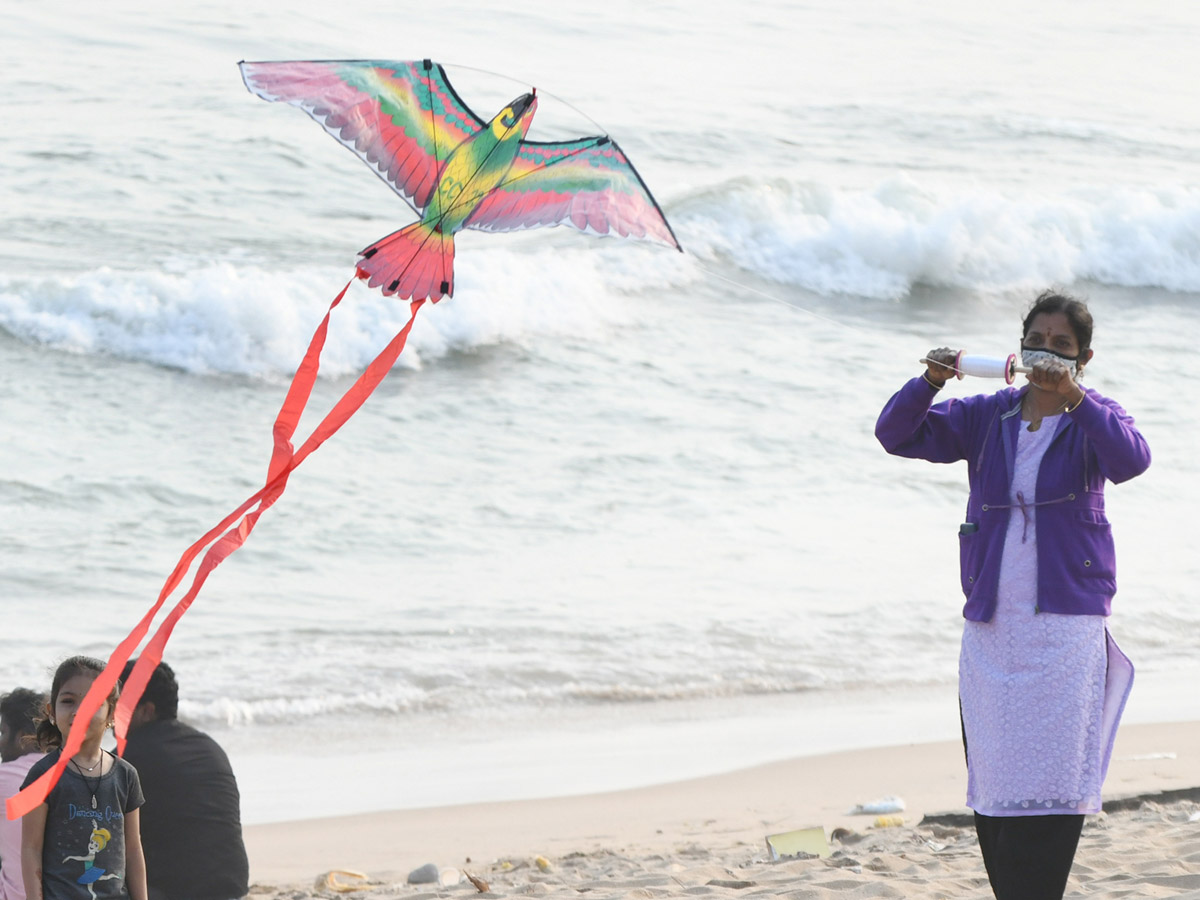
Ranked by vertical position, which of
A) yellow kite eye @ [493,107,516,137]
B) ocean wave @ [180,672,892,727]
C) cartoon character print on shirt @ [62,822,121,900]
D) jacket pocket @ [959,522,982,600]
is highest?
yellow kite eye @ [493,107,516,137]

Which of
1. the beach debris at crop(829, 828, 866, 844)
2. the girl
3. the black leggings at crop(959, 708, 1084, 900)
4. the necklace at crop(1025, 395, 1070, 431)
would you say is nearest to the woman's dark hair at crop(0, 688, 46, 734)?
the girl

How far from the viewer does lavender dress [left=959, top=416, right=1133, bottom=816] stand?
2.74 metres

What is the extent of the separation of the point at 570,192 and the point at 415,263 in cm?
38

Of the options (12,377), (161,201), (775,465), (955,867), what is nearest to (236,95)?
(161,201)

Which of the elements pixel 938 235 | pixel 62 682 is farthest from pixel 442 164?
pixel 938 235

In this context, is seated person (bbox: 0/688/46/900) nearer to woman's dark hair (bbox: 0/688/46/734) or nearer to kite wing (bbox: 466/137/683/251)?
woman's dark hair (bbox: 0/688/46/734)

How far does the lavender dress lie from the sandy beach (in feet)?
3.30

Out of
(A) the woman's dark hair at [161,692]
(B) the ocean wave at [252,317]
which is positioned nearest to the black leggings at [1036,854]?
(A) the woman's dark hair at [161,692]

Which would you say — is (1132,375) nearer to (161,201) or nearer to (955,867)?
(161,201)

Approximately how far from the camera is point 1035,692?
2.75 m

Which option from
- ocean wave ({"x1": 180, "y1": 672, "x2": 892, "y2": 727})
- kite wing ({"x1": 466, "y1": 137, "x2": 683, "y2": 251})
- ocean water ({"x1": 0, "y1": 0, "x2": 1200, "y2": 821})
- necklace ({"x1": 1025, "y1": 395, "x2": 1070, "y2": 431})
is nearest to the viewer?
necklace ({"x1": 1025, "y1": 395, "x2": 1070, "y2": 431})

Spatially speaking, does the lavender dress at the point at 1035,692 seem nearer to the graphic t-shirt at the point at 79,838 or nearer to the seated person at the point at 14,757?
the graphic t-shirt at the point at 79,838

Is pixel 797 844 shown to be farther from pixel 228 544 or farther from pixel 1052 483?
pixel 228 544

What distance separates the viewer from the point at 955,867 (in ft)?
13.8
